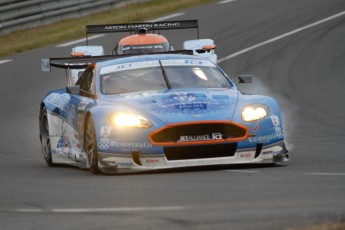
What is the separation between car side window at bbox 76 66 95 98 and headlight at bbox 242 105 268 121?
5.82 ft

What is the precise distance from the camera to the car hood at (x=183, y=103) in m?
10.5

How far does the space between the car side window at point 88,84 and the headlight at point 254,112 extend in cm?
177

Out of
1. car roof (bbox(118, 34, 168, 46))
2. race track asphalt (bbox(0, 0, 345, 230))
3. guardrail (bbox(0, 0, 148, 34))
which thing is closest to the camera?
race track asphalt (bbox(0, 0, 345, 230))

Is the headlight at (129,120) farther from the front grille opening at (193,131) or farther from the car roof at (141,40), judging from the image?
the car roof at (141,40)

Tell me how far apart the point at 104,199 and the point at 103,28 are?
1036cm

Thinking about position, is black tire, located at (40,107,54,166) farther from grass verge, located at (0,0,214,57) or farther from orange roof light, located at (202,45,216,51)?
grass verge, located at (0,0,214,57)

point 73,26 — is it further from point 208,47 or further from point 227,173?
point 227,173

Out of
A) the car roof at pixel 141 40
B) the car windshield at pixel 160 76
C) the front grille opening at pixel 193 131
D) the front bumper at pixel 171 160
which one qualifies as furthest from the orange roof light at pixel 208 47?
the front grille opening at pixel 193 131

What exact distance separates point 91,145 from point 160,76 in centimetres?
123

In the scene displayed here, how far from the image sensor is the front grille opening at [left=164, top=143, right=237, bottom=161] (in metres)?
10.4

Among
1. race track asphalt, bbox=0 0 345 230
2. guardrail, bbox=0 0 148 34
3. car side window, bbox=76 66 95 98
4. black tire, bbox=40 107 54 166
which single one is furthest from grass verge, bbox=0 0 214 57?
car side window, bbox=76 66 95 98

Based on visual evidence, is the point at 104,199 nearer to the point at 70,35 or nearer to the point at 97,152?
the point at 97,152

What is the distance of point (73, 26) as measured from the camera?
27.8m

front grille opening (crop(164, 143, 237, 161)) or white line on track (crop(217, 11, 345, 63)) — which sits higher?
white line on track (crop(217, 11, 345, 63))
